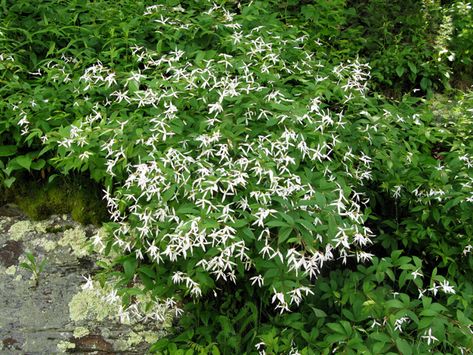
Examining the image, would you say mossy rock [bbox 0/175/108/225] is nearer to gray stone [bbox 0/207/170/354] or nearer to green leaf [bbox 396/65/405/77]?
gray stone [bbox 0/207/170/354]

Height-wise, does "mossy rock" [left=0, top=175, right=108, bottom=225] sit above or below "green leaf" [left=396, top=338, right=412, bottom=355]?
below

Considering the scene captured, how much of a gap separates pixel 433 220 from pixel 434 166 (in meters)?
0.37

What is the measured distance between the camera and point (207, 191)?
2723 mm

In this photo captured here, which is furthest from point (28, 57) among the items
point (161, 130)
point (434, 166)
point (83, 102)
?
point (434, 166)

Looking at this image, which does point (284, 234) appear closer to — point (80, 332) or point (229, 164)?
point (229, 164)

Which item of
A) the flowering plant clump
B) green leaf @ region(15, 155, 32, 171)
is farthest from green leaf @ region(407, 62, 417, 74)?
green leaf @ region(15, 155, 32, 171)

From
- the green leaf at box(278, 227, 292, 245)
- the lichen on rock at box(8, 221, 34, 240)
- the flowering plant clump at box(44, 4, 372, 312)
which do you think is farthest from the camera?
the lichen on rock at box(8, 221, 34, 240)

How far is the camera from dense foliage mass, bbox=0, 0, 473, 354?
109 inches

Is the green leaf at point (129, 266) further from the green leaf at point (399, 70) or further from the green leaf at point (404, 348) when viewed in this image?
the green leaf at point (399, 70)

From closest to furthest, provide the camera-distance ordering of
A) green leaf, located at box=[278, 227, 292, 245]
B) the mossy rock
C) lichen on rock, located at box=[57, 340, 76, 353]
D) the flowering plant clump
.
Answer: green leaf, located at box=[278, 227, 292, 245] < the flowering plant clump < lichen on rock, located at box=[57, 340, 76, 353] < the mossy rock

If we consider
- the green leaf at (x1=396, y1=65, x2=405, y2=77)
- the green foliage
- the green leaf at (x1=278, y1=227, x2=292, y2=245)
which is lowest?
the green foliage

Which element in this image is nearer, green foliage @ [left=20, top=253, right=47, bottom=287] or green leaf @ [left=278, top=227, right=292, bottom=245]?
green leaf @ [left=278, top=227, right=292, bottom=245]

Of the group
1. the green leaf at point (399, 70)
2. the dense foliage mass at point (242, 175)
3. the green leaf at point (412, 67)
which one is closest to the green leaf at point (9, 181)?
the dense foliage mass at point (242, 175)

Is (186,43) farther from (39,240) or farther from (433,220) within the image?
(433,220)
